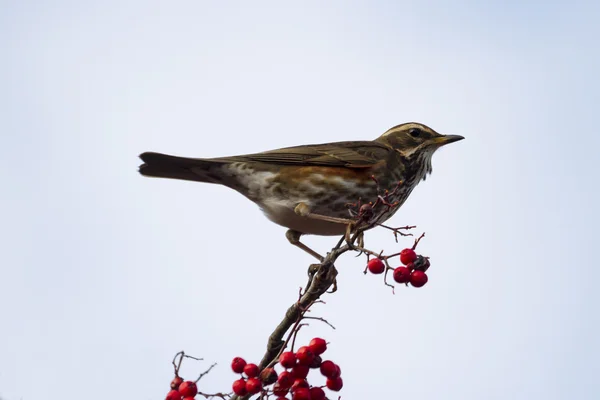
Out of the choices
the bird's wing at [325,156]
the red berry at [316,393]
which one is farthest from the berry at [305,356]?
the bird's wing at [325,156]

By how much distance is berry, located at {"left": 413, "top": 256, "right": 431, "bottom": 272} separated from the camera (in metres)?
3.75

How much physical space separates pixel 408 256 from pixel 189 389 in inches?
51.3

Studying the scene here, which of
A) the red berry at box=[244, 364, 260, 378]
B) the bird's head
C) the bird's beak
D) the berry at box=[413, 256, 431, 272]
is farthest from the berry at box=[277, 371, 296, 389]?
the bird's beak

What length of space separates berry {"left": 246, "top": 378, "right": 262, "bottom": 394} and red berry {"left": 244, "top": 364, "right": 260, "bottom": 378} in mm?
134

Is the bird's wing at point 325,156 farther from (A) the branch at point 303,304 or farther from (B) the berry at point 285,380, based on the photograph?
(B) the berry at point 285,380

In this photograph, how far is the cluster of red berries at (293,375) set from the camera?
10.4ft

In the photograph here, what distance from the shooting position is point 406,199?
248 inches

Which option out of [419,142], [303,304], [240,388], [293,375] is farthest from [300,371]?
[419,142]

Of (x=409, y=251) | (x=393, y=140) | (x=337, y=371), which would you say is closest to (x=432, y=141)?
(x=393, y=140)

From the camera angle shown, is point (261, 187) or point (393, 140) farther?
point (393, 140)

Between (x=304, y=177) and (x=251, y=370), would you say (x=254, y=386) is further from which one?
(x=304, y=177)

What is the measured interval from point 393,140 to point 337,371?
11.8ft

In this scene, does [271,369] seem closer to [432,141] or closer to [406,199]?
[406,199]

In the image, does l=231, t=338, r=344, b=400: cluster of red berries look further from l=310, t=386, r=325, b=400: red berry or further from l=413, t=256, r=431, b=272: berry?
l=413, t=256, r=431, b=272: berry
